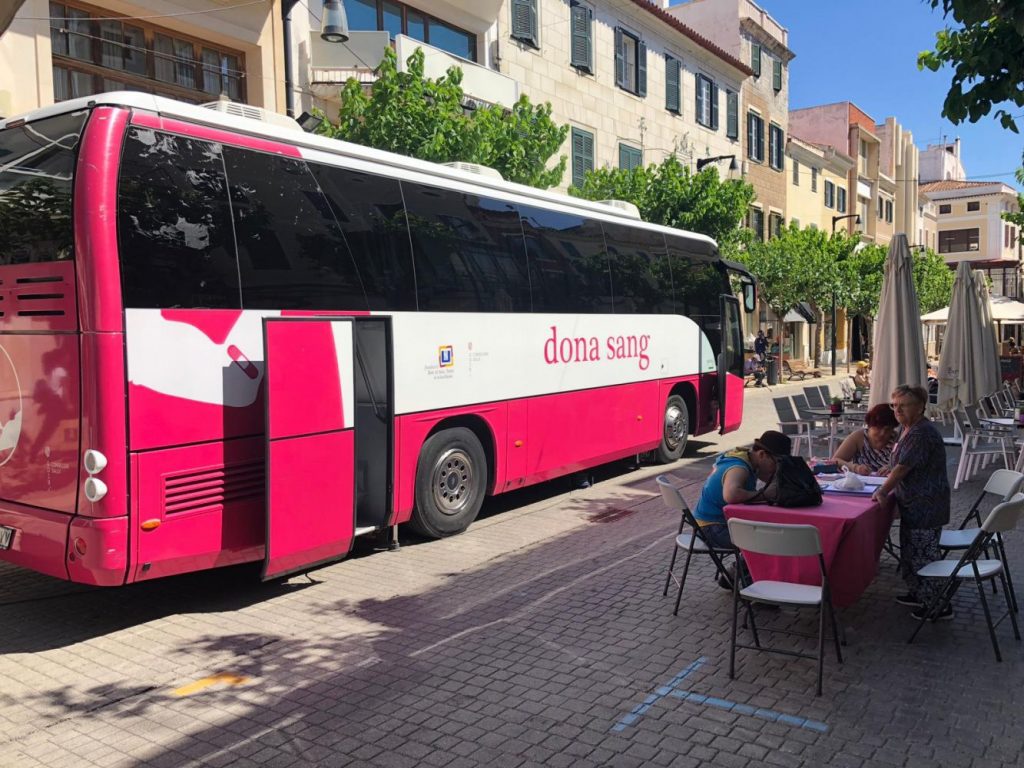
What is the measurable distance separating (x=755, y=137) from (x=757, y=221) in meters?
3.36

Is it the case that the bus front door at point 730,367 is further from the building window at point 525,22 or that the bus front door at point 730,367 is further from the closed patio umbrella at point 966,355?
the building window at point 525,22

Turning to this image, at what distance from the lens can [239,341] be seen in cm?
620

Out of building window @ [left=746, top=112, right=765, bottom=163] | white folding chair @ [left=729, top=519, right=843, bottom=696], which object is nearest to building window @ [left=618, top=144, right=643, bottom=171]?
building window @ [left=746, top=112, right=765, bottom=163]

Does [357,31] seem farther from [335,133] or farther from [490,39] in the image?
[490,39]

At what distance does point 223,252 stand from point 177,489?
1.72 meters

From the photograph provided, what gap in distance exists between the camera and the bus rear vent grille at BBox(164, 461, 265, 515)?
19.1ft

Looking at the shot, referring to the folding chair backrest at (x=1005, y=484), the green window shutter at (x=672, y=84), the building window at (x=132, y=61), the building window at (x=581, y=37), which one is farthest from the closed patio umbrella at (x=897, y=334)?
the green window shutter at (x=672, y=84)

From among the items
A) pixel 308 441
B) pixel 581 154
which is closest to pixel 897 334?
pixel 308 441

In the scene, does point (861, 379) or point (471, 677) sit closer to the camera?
point (471, 677)

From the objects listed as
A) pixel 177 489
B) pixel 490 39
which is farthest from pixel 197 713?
pixel 490 39

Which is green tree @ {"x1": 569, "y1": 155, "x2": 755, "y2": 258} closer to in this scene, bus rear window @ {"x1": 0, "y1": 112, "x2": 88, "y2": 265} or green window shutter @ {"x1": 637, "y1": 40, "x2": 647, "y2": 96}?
green window shutter @ {"x1": 637, "y1": 40, "x2": 647, "y2": 96}

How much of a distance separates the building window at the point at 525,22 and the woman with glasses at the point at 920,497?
687 inches

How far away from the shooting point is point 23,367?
5.80 m

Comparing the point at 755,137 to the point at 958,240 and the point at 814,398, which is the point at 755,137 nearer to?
the point at 814,398
